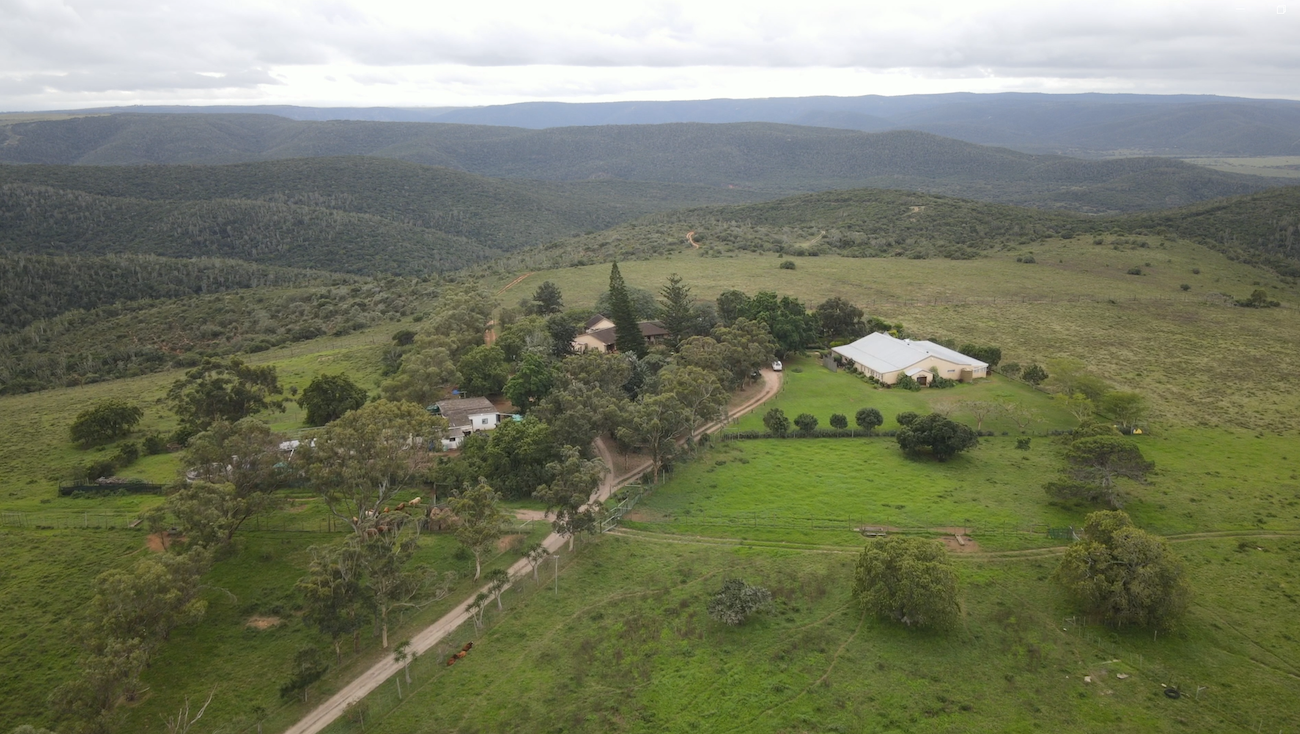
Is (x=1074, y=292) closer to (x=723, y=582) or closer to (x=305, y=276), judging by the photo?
(x=723, y=582)

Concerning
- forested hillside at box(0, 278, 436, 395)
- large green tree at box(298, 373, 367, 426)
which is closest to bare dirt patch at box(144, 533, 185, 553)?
large green tree at box(298, 373, 367, 426)

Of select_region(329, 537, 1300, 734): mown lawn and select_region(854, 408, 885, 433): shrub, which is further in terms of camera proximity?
select_region(854, 408, 885, 433): shrub

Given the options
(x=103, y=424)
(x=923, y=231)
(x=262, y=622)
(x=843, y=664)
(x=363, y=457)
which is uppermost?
(x=923, y=231)

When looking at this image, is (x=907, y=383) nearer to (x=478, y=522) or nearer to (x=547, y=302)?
(x=478, y=522)

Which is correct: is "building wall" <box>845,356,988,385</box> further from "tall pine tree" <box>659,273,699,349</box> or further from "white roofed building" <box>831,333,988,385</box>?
"tall pine tree" <box>659,273,699,349</box>

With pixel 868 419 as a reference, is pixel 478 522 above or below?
above

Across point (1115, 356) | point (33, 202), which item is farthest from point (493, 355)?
point (33, 202)

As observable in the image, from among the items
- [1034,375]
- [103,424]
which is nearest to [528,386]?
[103,424]
